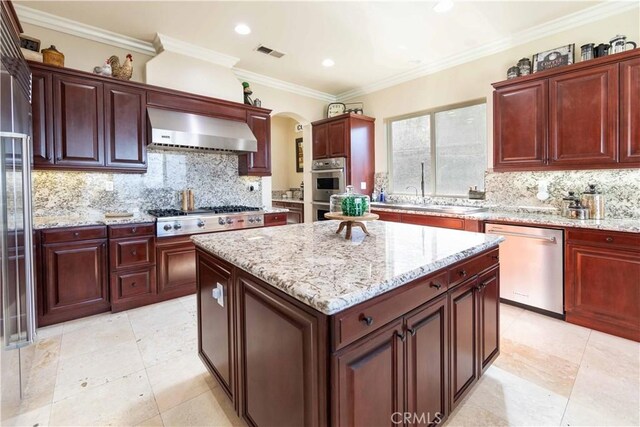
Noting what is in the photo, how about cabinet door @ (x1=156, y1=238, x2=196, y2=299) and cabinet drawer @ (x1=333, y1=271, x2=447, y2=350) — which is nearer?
cabinet drawer @ (x1=333, y1=271, x2=447, y2=350)

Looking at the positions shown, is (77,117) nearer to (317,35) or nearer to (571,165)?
(317,35)

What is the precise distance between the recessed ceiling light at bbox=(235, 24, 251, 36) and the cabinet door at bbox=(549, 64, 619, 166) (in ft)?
10.6

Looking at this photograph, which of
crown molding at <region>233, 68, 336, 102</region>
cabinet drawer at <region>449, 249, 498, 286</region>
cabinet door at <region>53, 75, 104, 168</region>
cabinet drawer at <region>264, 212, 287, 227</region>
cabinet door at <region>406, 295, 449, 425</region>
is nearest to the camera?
cabinet door at <region>406, 295, 449, 425</region>

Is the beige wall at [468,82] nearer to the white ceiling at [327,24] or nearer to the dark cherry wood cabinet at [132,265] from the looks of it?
the white ceiling at [327,24]

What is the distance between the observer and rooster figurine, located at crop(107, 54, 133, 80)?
329cm

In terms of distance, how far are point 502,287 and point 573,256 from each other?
0.73 meters

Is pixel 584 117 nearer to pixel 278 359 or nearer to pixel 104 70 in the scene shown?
pixel 278 359

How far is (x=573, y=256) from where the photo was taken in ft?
8.72

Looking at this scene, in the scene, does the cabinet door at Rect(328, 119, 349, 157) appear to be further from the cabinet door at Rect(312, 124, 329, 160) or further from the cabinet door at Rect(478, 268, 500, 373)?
the cabinet door at Rect(478, 268, 500, 373)

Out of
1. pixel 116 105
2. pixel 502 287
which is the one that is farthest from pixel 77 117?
pixel 502 287

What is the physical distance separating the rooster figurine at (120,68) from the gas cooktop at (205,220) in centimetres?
153

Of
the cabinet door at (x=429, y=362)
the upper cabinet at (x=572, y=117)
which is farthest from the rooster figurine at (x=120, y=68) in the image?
the upper cabinet at (x=572, y=117)

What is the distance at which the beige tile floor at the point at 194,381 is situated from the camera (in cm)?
165

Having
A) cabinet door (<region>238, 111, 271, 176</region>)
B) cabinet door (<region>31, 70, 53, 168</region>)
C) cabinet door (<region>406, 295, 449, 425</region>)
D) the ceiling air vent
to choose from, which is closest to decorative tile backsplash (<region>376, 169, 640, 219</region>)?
cabinet door (<region>238, 111, 271, 176</region>)
